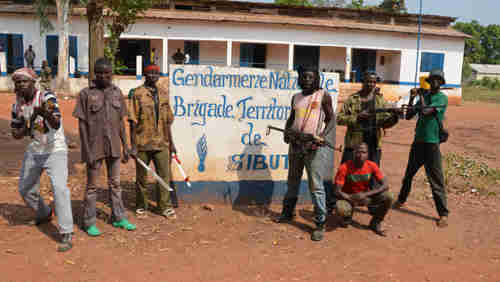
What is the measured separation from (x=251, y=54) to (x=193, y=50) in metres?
3.01

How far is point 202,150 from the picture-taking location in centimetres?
517

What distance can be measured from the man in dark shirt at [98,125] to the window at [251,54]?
58.6ft

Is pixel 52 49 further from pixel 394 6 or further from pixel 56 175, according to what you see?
pixel 394 6

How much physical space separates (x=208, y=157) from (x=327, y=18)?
18.6 meters

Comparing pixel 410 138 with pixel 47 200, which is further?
pixel 410 138

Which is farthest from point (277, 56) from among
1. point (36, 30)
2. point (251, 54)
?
point (36, 30)

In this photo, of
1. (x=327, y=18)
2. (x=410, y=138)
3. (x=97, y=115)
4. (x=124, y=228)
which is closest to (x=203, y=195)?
(x=124, y=228)

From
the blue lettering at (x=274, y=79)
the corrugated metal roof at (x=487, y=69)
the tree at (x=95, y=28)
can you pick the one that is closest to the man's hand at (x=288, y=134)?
the blue lettering at (x=274, y=79)

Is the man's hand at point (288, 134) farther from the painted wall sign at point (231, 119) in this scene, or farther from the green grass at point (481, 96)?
the green grass at point (481, 96)

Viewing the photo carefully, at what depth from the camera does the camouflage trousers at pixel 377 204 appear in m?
4.49

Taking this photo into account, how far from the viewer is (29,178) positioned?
3.91 meters

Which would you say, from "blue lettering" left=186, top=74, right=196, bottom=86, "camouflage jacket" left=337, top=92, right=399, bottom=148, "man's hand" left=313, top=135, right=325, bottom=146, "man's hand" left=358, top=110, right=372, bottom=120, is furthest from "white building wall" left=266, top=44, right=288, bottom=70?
"man's hand" left=313, top=135, right=325, bottom=146

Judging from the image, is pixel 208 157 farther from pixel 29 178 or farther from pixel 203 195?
pixel 29 178

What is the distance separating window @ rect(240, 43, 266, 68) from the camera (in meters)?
21.9
